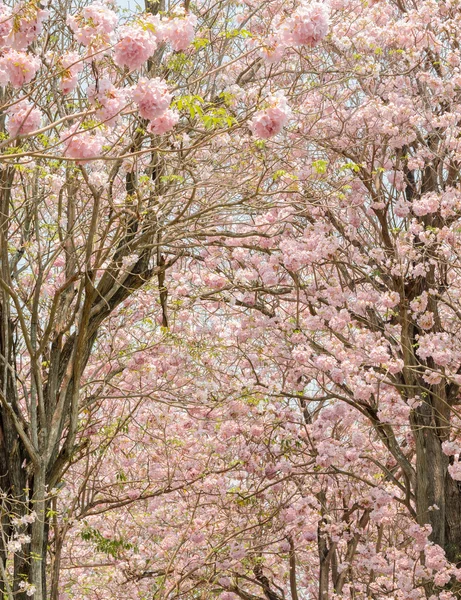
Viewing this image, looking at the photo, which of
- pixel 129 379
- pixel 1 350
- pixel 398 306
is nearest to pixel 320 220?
pixel 398 306

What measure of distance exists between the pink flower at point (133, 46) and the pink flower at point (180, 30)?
1.88 ft

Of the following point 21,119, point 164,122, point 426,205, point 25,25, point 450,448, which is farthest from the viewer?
point 450,448

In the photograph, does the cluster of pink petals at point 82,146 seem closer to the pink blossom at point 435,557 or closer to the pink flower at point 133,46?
the pink flower at point 133,46

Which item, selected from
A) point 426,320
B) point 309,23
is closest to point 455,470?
point 426,320

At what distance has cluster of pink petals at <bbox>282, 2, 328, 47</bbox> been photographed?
5.04 metres

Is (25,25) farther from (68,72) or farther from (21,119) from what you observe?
(21,119)

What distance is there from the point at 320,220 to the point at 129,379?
286cm

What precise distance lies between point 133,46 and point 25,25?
0.53 metres

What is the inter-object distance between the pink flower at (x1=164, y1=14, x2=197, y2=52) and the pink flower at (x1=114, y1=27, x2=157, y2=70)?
0.57m

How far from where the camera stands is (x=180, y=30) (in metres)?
5.23

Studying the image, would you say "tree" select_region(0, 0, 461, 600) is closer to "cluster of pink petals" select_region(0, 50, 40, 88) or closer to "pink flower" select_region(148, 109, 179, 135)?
"pink flower" select_region(148, 109, 179, 135)

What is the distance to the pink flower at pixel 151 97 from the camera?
15.2ft

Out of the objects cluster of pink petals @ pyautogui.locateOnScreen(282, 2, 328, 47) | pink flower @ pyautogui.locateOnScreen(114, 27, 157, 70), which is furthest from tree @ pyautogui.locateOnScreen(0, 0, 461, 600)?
pink flower @ pyautogui.locateOnScreen(114, 27, 157, 70)

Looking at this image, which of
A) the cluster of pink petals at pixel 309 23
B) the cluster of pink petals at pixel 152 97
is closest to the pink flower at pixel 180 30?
the cluster of pink petals at pixel 309 23
